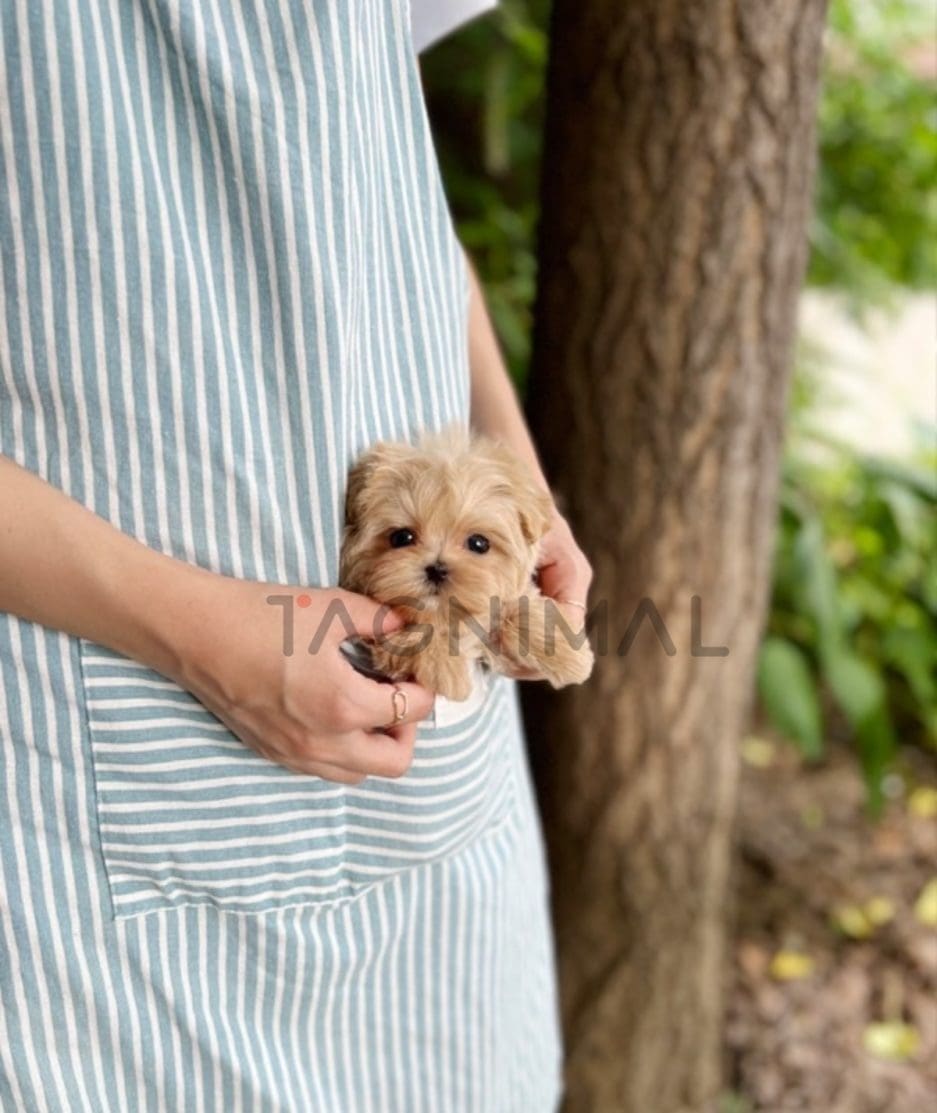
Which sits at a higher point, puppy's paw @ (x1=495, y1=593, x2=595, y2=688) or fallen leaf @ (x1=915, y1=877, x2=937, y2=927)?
puppy's paw @ (x1=495, y1=593, x2=595, y2=688)

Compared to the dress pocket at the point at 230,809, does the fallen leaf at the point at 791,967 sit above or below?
below

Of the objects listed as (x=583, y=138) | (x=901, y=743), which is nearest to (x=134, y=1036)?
(x=583, y=138)

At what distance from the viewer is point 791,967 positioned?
213 cm

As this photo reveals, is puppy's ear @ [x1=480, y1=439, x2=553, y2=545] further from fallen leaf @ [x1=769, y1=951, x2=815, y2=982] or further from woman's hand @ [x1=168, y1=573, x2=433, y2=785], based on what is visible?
fallen leaf @ [x1=769, y1=951, x2=815, y2=982]

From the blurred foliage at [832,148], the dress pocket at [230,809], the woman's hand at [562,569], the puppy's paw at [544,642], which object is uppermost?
the blurred foliage at [832,148]

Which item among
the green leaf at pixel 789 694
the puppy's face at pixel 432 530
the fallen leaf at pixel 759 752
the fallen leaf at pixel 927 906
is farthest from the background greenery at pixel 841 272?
the puppy's face at pixel 432 530

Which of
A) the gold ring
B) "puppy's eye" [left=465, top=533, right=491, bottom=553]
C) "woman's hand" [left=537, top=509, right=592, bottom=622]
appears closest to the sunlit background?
"woman's hand" [left=537, top=509, right=592, bottom=622]

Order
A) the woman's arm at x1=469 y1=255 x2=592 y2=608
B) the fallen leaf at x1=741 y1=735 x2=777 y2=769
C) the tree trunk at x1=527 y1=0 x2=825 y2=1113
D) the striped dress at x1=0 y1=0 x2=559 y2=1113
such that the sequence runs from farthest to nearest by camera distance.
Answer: the fallen leaf at x1=741 y1=735 x2=777 y2=769
the tree trunk at x1=527 y1=0 x2=825 y2=1113
the woman's arm at x1=469 y1=255 x2=592 y2=608
the striped dress at x1=0 y1=0 x2=559 y2=1113

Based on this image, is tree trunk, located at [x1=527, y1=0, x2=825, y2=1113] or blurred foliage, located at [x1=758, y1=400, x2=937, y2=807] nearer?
tree trunk, located at [x1=527, y1=0, x2=825, y2=1113]

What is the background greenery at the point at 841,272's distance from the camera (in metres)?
2.01

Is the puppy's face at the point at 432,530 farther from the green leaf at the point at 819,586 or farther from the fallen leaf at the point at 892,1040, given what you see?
the fallen leaf at the point at 892,1040

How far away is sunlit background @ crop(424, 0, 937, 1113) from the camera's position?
199 centimetres

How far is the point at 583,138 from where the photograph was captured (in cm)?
135

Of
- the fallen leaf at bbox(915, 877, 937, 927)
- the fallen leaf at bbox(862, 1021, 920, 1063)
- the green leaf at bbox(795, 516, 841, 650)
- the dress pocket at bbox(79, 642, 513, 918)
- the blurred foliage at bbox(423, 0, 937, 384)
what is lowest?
the fallen leaf at bbox(862, 1021, 920, 1063)
